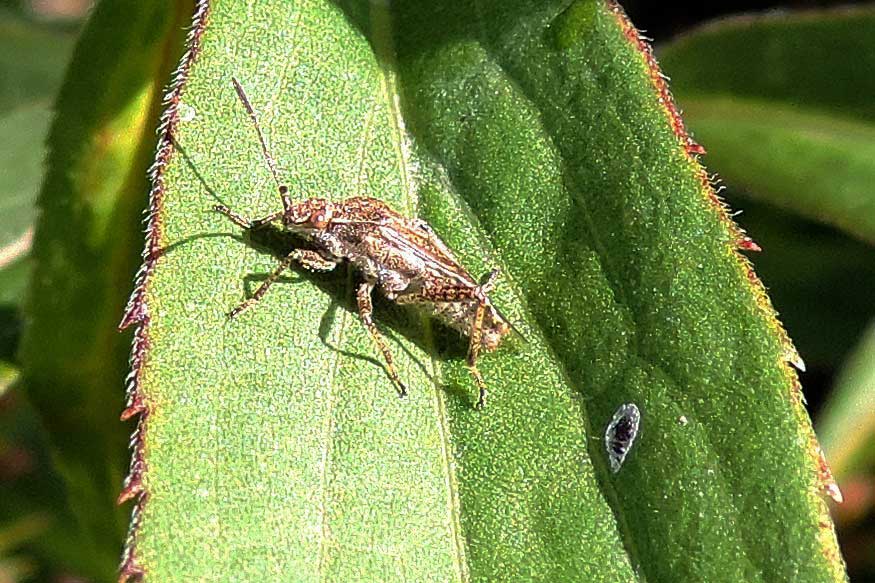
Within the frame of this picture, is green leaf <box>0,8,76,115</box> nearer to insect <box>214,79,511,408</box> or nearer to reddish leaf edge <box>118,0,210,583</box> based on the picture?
insect <box>214,79,511,408</box>

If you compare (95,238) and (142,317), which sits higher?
(142,317)

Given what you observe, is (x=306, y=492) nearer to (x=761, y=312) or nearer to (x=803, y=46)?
(x=761, y=312)

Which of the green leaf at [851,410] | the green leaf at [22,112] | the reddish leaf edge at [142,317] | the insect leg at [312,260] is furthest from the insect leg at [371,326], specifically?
the green leaf at [851,410]

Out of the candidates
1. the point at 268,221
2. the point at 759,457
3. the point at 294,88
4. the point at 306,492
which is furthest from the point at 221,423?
the point at 759,457

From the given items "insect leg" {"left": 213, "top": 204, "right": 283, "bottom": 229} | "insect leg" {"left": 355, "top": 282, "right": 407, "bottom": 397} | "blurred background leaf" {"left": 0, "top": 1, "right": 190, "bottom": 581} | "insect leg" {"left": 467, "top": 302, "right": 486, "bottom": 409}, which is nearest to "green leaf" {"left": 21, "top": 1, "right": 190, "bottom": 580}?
"blurred background leaf" {"left": 0, "top": 1, "right": 190, "bottom": 581}

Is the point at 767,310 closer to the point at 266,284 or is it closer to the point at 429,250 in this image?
the point at 429,250

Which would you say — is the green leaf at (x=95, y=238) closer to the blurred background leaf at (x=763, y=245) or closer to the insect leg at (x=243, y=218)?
the blurred background leaf at (x=763, y=245)

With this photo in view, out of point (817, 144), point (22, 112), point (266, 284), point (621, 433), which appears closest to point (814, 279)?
point (817, 144)
